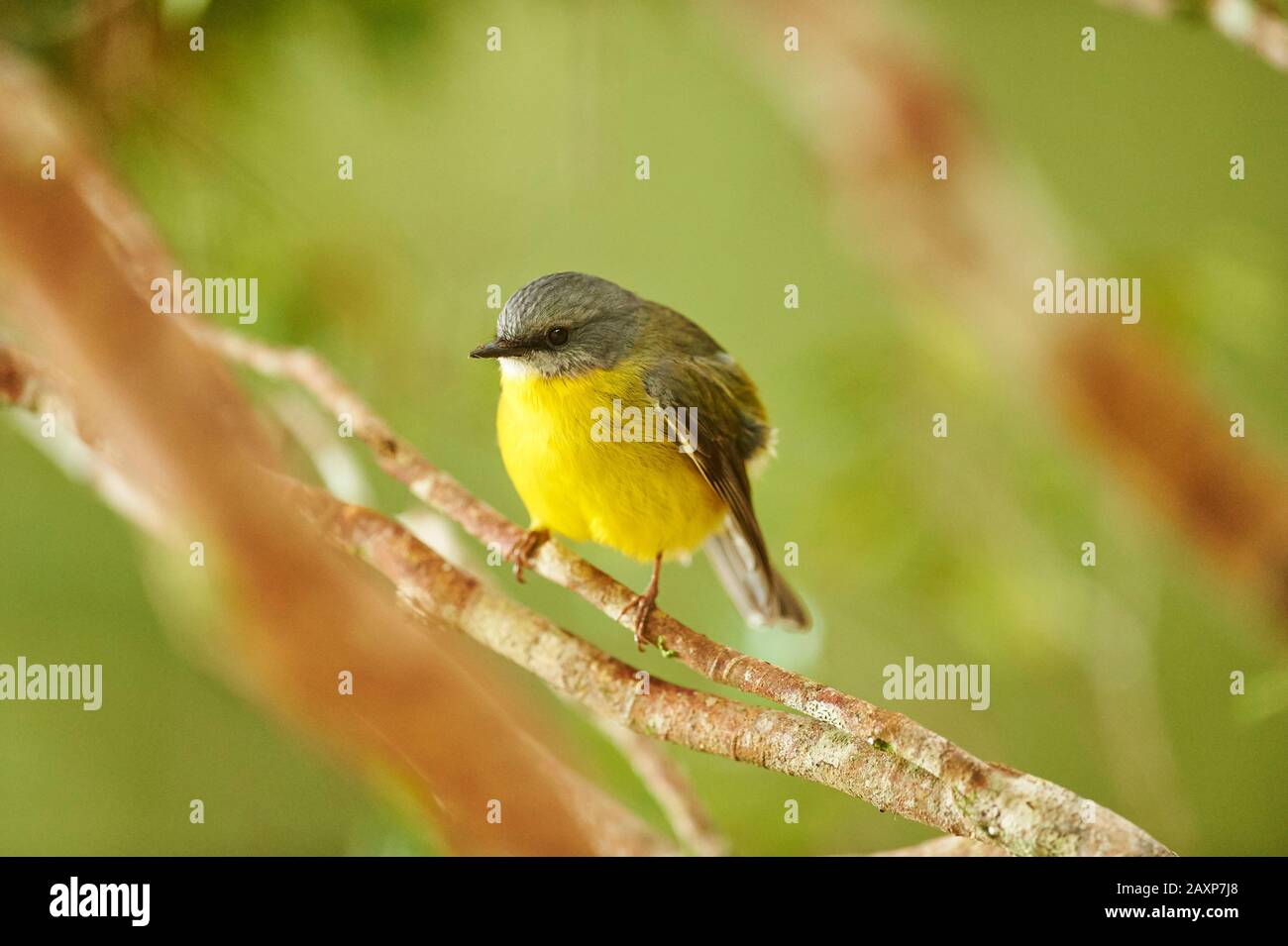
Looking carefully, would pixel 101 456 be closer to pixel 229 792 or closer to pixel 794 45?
pixel 229 792

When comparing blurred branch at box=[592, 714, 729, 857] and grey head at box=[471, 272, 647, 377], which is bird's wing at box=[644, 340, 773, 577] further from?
blurred branch at box=[592, 714, 729, 857]

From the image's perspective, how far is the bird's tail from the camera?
2686 mm

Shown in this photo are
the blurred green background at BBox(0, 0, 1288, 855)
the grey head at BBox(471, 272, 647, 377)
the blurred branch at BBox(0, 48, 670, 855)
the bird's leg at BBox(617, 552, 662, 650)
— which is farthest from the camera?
the blurred green background at BBox(0, 0, 1288, 855)

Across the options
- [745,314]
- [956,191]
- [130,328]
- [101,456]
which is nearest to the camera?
[130,328]

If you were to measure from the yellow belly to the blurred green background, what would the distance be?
582mm

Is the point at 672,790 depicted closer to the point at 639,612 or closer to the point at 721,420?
the point at 639,612

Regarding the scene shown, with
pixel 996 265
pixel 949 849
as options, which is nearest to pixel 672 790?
pixel 949 849

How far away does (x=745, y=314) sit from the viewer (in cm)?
411

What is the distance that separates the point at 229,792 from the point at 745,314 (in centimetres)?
236

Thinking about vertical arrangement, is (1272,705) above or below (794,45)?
below

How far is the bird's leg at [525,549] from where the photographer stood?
94.3 inches

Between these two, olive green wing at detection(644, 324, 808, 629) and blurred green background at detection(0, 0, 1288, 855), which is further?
blurred green background at detection(0, 0, 1288, 855)

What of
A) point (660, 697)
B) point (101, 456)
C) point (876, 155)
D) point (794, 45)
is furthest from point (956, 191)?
point (101, 456)

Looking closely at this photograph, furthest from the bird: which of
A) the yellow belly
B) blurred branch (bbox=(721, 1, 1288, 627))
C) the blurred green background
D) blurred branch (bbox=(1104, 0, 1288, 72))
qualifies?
blurred branch (bbox=(721, 1, 1288, 627))
